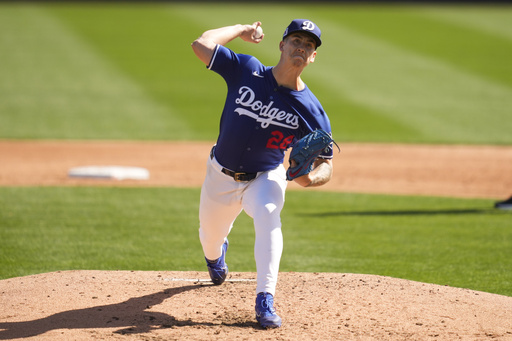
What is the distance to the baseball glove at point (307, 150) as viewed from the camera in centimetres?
458

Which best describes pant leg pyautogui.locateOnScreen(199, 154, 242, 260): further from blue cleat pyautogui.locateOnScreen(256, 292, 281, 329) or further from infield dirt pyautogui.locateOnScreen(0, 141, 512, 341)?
blue cleat pyautogui.locateOnScreen(256, 292, 281, 329)

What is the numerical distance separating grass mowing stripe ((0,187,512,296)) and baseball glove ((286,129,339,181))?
2.12 m

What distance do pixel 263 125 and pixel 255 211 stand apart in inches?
22.8

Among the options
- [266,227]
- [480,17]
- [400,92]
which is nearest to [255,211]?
[266,227]

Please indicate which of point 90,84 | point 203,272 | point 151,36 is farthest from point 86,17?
point 203,272

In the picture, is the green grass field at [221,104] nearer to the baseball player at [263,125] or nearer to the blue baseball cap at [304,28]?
the baseball player at [263,125]

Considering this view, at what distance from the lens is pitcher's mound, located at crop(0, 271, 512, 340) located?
14.9ft

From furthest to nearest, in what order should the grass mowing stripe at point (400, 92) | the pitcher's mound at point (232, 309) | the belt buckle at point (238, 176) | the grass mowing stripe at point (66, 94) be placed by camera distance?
the grass mowing stripe at point (400, 92)
the grass mowing stripe at point (66, 94)
the belt buckle at point (238, 176)
the pitcher's mound at point (232, 309)

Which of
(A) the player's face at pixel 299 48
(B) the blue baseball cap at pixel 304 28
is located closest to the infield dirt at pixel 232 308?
(A) the player's face at pixel 299 48

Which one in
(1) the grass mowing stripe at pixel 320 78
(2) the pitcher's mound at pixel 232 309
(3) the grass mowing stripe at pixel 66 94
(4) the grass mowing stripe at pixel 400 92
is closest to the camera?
(2) the pitcher's mound at pixel 232 309

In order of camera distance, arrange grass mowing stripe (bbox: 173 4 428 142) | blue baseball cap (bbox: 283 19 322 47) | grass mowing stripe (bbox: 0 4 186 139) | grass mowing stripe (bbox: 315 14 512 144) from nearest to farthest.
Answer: blue baseball cap (bbox: 283 19 322 47), grass mowing stripe (bbox: 0 4 186 139), grass mowing stripe (bbox: 173 4 428 142), grass mowing stripe (bbox: 315 14 512 144)

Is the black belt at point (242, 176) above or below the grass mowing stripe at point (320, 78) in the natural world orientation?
below

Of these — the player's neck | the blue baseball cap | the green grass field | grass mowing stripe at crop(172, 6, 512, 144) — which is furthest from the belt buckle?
grass mowing stripe at crop(172, 6, 512, 144)

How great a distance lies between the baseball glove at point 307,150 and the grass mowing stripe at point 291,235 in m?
2.12
